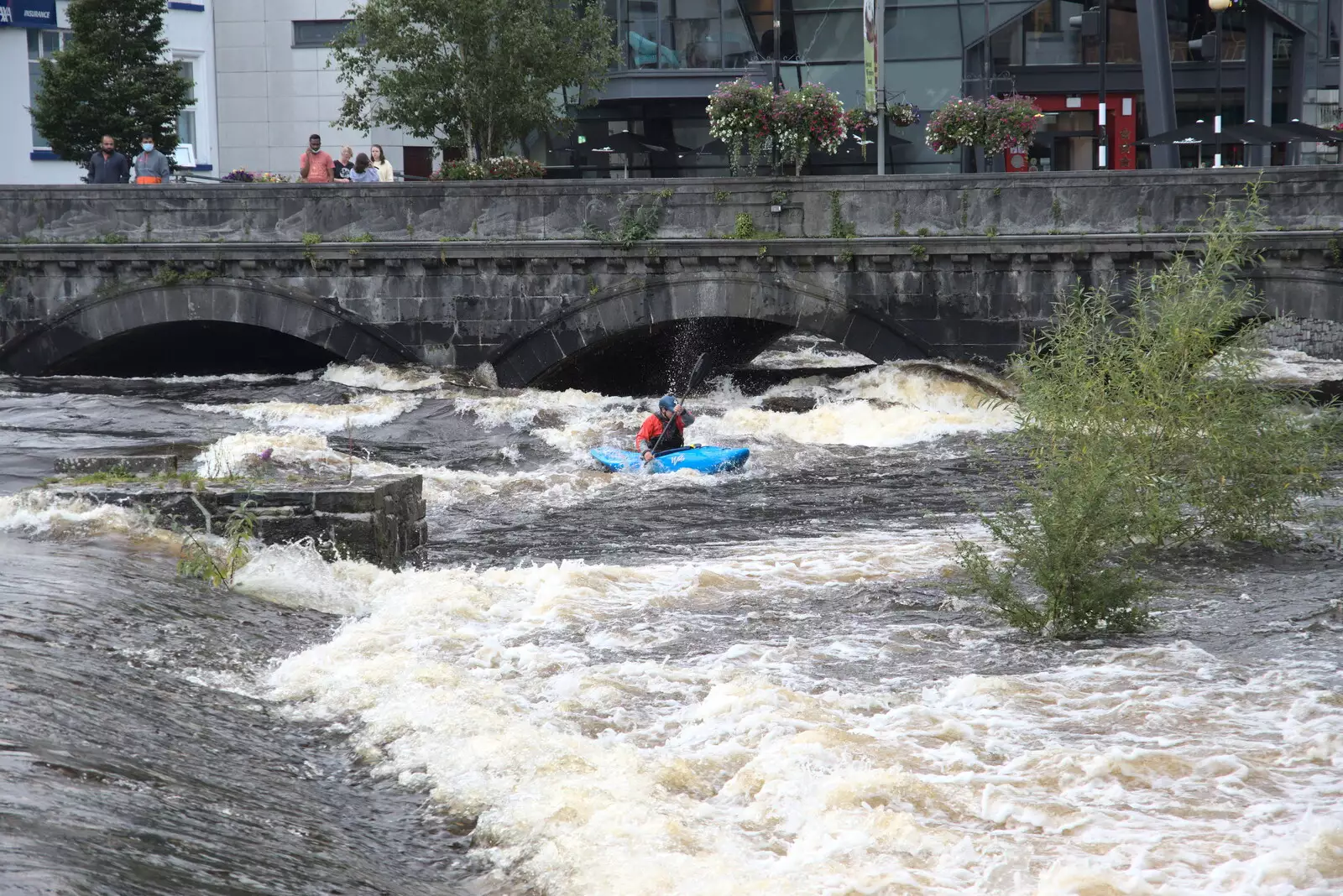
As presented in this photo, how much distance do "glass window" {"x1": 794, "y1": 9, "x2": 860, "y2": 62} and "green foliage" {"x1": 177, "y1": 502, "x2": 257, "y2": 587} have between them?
83.2 ft

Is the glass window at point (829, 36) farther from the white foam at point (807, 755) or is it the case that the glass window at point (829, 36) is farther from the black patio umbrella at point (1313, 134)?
the white foam at point (807, 755)

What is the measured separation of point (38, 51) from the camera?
3197cm

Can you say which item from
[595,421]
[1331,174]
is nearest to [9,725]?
[595,421]

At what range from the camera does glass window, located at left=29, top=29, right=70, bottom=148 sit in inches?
1248

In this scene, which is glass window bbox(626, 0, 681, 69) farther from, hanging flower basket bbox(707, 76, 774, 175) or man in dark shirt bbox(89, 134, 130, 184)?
man in dark shirt bbox(89, 134, 130, 184)

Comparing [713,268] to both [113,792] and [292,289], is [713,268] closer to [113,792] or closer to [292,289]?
[292,289]

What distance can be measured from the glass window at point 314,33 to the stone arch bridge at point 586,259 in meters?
14.1

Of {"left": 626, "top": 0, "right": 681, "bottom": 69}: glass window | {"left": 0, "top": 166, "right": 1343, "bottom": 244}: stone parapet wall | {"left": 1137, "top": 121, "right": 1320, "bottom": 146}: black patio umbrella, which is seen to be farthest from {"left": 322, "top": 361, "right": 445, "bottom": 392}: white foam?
{"left": 626, "top": 0, "right": 681, "bottom": 69}: glass window

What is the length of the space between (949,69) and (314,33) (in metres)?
14.3

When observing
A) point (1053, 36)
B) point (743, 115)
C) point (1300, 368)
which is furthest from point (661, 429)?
point (1053, 36)

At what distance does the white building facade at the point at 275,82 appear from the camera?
3416 centimetres

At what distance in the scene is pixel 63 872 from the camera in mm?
4023

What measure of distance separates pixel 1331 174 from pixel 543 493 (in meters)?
10.4

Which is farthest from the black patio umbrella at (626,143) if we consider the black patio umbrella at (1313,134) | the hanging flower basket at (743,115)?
the black patio umbrella at (1313,134)
